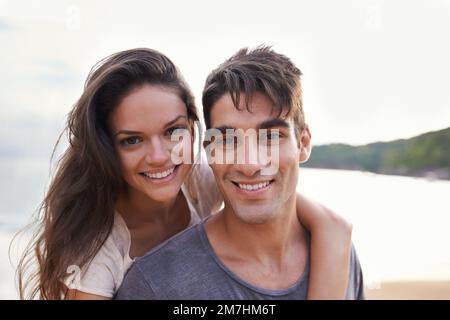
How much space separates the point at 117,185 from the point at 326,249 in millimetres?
887

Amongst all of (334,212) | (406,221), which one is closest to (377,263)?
(406,221)

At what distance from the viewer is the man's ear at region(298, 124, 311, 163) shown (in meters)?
2.17

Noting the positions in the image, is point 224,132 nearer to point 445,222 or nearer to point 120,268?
point 120,268

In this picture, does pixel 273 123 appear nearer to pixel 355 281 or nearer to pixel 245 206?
pixel 245 206

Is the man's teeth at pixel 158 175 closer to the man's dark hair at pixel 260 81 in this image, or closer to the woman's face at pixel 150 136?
the woman's face at pixel 150 136

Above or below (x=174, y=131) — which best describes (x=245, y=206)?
below

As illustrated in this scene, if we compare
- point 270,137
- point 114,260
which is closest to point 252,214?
point 270,137

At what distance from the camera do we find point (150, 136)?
86.4 inches

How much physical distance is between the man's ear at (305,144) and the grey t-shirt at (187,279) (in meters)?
0.47

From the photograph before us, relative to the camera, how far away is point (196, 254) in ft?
6.51

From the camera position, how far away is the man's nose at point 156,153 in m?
2.18

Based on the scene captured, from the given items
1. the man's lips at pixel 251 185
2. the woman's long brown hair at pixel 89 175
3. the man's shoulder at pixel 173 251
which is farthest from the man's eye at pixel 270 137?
the woman's long brown hair at pixel 89 175

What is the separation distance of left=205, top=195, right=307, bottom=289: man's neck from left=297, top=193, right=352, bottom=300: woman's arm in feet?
0.21

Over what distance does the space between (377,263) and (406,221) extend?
9.45ft
